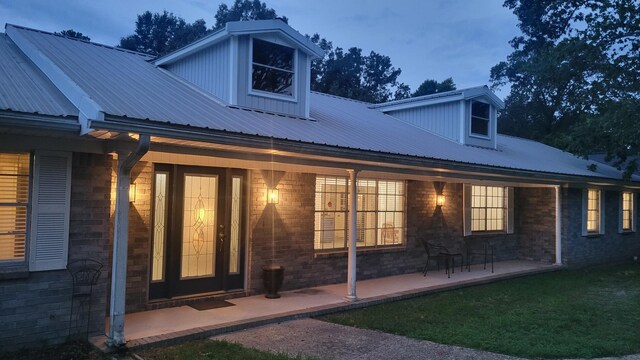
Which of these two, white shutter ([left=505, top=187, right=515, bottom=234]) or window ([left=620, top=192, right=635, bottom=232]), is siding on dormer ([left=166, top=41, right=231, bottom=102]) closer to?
white shutter ([left=505, top=187, right=515, bottom=234])

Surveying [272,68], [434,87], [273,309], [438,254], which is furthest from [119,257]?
[434,87]

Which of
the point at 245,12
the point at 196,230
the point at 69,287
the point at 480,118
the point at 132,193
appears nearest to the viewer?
the point at 69,287

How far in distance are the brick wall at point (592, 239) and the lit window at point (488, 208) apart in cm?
155

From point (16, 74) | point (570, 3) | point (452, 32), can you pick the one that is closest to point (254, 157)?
point (16, 74)

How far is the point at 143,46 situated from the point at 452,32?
149 ft

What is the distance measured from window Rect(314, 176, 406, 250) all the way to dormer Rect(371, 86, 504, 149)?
9.61 feet

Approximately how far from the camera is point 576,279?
36.6 feet

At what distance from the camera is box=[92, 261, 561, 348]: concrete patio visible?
231 inches

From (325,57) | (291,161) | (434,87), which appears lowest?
(291,161)

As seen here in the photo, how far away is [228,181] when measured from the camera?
313 inches

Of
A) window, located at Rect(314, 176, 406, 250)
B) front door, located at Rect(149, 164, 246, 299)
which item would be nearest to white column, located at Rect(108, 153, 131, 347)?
front door, located at Rect(149, 164, 246, 299)

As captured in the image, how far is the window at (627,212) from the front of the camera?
15890mm

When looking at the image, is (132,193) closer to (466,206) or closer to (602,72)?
(466,206)

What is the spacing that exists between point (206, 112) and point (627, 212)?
15054 millimetres
